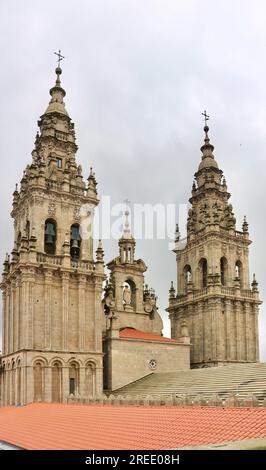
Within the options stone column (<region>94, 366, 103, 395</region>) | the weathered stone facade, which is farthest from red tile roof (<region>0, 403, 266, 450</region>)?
the weathered stone facade

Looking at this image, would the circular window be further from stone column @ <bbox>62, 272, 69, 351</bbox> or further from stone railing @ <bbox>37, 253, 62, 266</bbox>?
stone railing @ <bbox>37, 253, 62, 266</bbox>

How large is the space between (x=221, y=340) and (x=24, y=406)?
22727 millimetres

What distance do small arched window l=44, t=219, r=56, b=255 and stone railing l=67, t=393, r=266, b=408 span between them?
12.1m

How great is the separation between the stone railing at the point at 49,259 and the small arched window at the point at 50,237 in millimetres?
1624

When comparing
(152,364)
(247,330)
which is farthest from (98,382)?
(247,330)

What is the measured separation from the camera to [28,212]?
4572 cm

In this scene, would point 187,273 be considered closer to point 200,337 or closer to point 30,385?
point 200,337

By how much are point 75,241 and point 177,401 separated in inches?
815

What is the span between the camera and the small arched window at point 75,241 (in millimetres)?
46406

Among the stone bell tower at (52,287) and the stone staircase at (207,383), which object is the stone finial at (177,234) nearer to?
the stone bell tower at (52,287)

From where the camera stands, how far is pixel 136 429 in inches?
822
